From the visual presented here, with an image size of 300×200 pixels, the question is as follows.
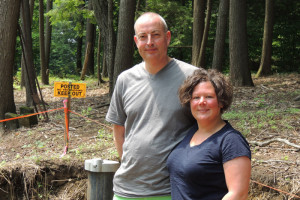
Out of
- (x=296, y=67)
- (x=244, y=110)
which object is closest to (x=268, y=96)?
(x=244, y=110)

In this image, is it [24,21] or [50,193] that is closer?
[50,193]

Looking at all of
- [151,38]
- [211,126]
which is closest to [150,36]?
[151,38]

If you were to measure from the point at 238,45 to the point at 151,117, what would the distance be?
10007 millimetres

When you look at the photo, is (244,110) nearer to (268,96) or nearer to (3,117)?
(268,96)

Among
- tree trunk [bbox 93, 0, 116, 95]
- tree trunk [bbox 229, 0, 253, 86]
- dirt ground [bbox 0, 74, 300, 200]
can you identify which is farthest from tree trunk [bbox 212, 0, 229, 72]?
dirt ground [bbox 0, 74, 300, 200]

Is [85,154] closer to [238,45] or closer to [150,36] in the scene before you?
[150,36]

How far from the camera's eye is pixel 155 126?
253cm

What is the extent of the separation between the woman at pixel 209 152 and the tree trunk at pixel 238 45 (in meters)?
9.75

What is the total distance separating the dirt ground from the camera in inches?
181

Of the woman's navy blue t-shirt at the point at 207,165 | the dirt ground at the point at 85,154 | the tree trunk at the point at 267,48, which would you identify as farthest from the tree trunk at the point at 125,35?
the tree trunk at the point at 267,48

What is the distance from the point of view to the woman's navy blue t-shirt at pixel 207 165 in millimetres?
2037

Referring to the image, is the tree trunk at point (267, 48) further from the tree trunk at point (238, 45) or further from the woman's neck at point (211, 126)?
the woman's neck at point (211, 126)

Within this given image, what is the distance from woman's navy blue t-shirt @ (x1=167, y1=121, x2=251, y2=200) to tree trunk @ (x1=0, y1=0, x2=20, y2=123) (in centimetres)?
724

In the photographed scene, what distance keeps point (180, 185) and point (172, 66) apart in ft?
2.88
